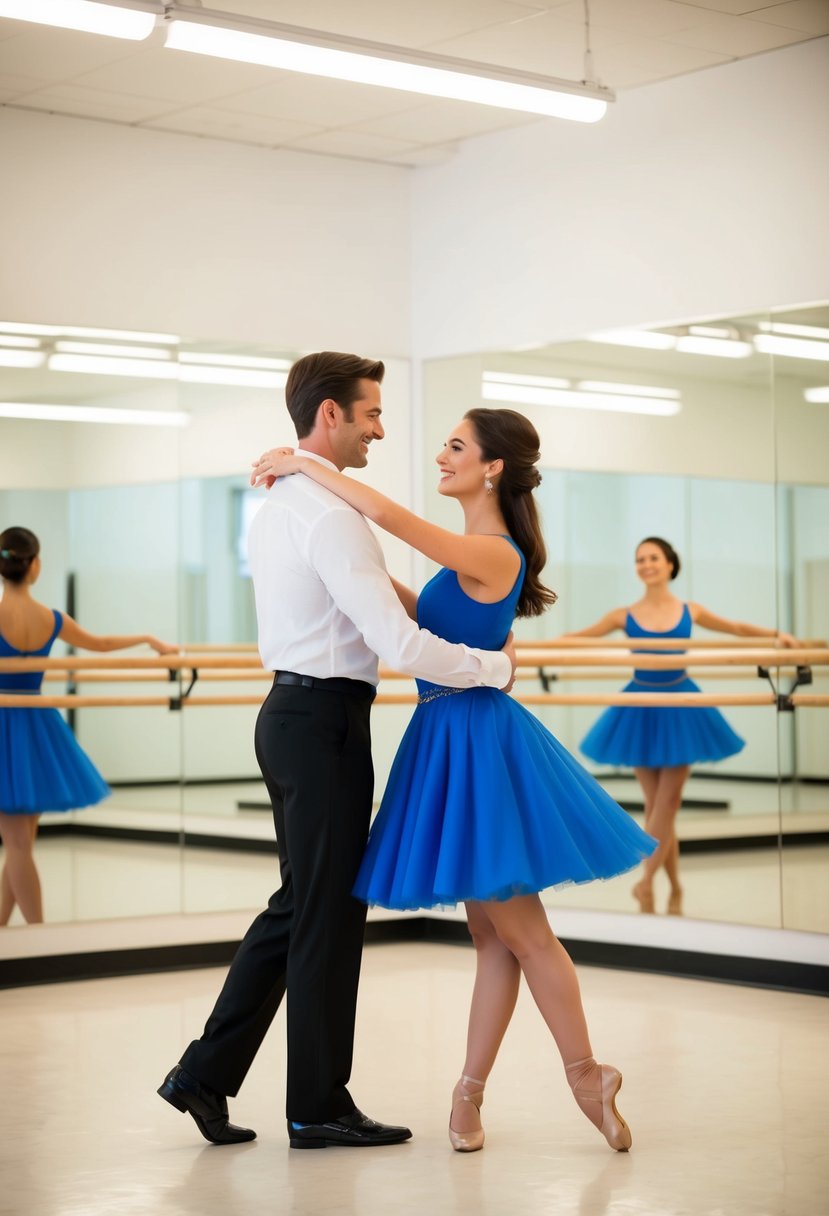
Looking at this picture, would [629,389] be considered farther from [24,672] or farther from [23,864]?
[23,864]

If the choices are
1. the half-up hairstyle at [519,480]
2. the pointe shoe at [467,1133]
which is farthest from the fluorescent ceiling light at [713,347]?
the pointe shoe at [467,1133]

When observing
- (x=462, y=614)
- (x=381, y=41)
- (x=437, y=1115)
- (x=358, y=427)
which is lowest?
(x=437, y=1115)

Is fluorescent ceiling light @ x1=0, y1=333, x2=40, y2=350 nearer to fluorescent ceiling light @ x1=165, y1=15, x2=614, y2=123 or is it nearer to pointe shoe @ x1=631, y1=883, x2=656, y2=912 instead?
fluorescent ceiling light @ x1=165, y1=15, x2=614, y2=123

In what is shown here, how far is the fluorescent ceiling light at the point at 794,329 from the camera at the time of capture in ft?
17.2

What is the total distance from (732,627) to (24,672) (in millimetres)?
2413

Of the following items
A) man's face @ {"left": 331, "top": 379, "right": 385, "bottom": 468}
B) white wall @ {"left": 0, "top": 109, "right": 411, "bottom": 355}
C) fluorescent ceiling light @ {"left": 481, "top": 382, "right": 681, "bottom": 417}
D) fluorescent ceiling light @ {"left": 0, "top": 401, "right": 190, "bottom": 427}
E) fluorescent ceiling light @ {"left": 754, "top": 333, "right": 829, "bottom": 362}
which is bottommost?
man's face @ {"left": 331, "top": 379, "right": 385, "bottom": 468}

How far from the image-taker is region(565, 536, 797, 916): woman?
5.73m

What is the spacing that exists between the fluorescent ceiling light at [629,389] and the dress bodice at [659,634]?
Answer: 2.44ft

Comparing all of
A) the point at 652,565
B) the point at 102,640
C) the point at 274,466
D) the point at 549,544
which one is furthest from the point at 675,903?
the point at 274,466

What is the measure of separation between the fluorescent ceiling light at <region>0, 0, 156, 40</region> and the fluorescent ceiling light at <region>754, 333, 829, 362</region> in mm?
2313

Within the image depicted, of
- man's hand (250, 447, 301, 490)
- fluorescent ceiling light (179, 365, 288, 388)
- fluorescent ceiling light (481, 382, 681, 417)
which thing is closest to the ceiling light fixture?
fluorescent ceiling light (481, 382, 681, 417)

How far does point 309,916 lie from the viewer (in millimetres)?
3408

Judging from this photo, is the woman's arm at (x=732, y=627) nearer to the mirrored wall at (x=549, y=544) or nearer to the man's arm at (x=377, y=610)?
the mirrored wall at (x=549, y=544)

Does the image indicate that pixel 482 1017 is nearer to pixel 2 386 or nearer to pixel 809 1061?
pixel 809 1061
